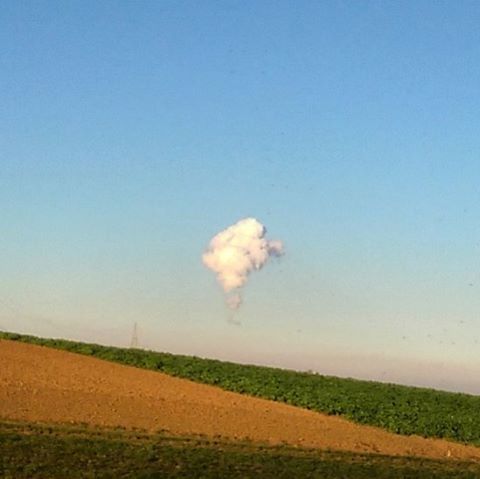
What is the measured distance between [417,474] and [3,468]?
1041cm

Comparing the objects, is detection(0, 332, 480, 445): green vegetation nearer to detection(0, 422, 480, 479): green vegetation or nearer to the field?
the field

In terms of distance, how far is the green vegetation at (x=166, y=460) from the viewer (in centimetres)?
2203

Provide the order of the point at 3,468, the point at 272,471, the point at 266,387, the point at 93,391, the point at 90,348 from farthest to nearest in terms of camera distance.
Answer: the point at 90,348, the point at 266,387, the point at 93,391, the point at 272,471, the point at 3,468

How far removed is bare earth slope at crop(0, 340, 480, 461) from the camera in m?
Result: 34.2

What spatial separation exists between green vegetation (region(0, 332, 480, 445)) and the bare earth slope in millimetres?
1357

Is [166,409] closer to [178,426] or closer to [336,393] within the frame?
[178,426]

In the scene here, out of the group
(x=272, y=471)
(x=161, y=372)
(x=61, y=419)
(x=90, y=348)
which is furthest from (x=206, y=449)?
(x=90, y=348)

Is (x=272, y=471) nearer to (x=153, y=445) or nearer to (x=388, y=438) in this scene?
(x=153, y=445)

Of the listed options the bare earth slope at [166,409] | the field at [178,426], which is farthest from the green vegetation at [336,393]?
the bare earth slope at [166,409]

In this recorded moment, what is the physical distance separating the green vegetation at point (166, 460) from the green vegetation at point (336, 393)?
13247 millimetres

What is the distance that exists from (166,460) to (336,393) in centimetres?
2454

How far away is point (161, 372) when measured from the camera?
5056 centimetres

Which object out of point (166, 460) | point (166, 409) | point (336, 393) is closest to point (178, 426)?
point (166, 409)

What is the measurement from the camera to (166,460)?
77.0ft
